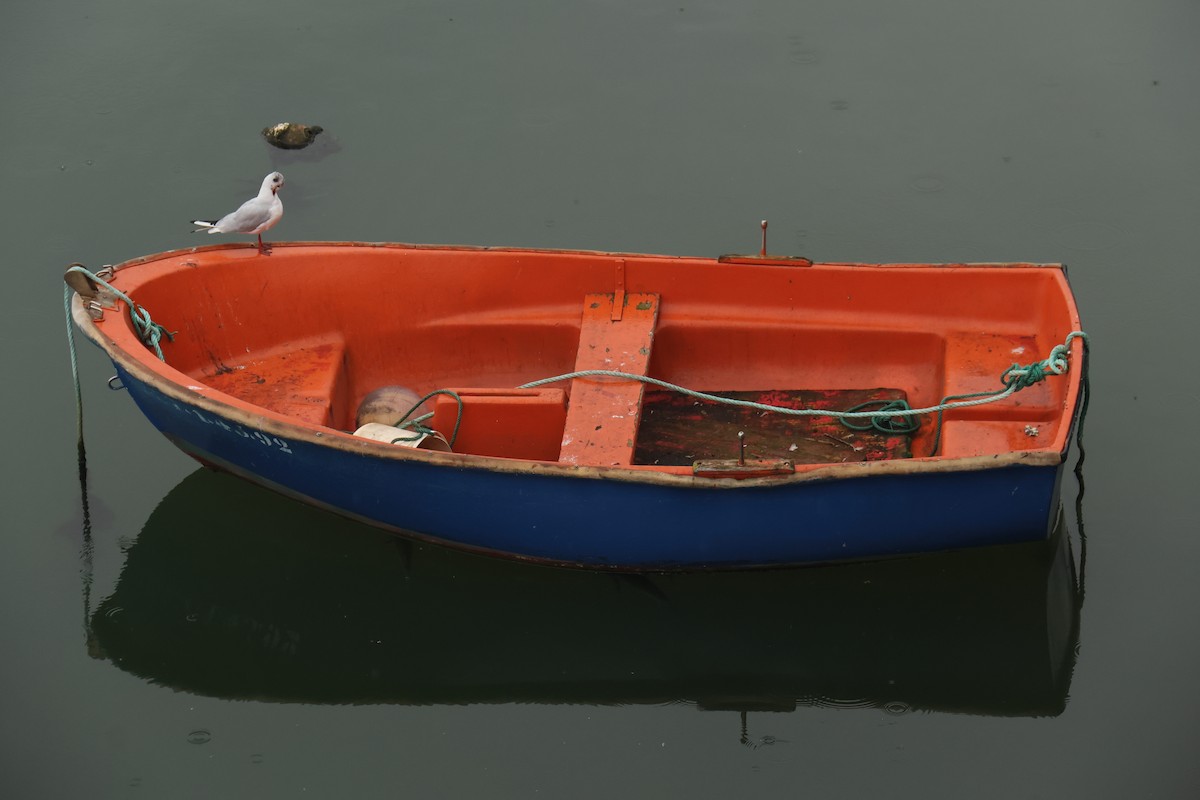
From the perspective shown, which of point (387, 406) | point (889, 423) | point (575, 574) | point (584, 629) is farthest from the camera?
point (387, 406)

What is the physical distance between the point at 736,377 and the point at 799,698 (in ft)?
5.58

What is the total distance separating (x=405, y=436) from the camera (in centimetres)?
668

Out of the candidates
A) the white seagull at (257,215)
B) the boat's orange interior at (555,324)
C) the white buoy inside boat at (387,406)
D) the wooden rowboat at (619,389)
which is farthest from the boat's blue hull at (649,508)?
the white seagull at (257,215)

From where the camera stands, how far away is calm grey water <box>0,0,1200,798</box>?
20.2 ft

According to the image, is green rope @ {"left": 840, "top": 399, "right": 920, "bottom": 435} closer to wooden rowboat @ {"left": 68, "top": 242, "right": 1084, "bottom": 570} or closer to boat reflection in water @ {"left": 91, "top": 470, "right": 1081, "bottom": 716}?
wooden rowboat @ {"left": 68, "top": 242, "right": 1084, "bottom": 570}

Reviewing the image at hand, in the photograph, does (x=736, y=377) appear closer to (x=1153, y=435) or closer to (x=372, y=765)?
(x=1153, y=435)

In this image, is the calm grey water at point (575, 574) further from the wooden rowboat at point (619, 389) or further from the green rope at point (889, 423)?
the green rope at point (889, 423)

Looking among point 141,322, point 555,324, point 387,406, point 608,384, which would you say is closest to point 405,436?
point 387,406

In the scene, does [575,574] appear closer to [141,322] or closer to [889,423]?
[889,423]

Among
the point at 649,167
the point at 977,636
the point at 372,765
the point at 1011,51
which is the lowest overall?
the point at 372,765

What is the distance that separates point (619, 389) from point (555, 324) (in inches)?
24.5

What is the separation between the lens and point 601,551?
21.4 ft

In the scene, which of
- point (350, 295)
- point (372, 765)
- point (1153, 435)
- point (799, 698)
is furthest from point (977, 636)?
point (350, 295)

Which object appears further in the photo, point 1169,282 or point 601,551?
point 1169,282
